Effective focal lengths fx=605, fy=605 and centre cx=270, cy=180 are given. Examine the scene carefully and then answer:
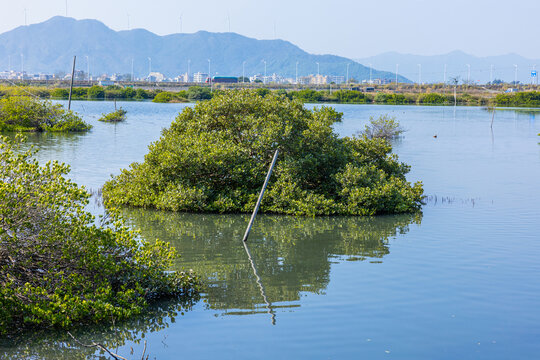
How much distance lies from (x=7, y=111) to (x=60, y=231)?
36463mm

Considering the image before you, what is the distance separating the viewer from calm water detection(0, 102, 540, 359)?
898cm

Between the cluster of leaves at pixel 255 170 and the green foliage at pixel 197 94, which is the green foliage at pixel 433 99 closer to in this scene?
the green foliage at pixel 197 94

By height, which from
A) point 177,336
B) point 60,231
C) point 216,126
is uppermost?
point 216,126

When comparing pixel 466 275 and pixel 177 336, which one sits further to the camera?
pixel 466 275

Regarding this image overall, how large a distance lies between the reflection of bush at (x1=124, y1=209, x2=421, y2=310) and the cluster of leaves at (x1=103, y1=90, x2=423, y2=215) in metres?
0.49

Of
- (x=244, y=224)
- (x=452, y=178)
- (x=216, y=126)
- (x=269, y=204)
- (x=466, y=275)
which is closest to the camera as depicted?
(x=466, y=275)

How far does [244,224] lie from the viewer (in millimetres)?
17266

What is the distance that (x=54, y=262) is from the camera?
9.41 meters

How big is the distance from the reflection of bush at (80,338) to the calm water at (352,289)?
1.1 inches

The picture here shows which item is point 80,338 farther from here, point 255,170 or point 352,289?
point 255,170

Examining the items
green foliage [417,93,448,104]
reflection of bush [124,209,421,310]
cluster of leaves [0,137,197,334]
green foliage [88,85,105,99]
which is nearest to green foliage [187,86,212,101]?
green foliage [88,85,105,99]

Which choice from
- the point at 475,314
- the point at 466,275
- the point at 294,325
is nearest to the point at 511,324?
the point at 475,314

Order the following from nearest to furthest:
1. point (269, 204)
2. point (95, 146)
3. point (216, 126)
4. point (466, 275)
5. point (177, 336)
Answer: point (177, 336) → point (466, 275) → point (269, 204) → point (216, 126) → point (95, 146)

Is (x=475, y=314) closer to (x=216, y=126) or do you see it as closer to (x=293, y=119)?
(x=293, y=119)
